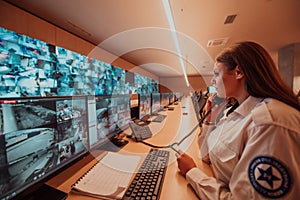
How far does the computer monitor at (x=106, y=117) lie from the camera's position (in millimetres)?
773

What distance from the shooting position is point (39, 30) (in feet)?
6.93

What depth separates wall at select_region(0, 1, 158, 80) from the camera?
5.71 ft

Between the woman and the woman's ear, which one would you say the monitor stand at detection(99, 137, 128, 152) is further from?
the woman's ear

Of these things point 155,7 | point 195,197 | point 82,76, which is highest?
point 155,7

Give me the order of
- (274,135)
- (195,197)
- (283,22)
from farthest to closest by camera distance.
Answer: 1. (283,22)
2. (195,197)
3. (274,135)

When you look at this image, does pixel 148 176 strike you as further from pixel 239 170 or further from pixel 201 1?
pixel 201 1

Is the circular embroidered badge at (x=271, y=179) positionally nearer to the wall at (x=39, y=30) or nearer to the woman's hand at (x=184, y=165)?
the woman's hand at (x=184, y=165)

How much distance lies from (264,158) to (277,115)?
0.15m

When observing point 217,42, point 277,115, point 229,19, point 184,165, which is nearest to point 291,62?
point 217,42

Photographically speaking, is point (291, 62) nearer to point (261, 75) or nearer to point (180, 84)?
point (261, 75)

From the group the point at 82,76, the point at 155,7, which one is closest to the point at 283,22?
the point at 155,7

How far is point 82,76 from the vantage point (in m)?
2.98

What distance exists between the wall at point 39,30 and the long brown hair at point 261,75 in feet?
8.83

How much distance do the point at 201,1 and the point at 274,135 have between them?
2.25 metres
